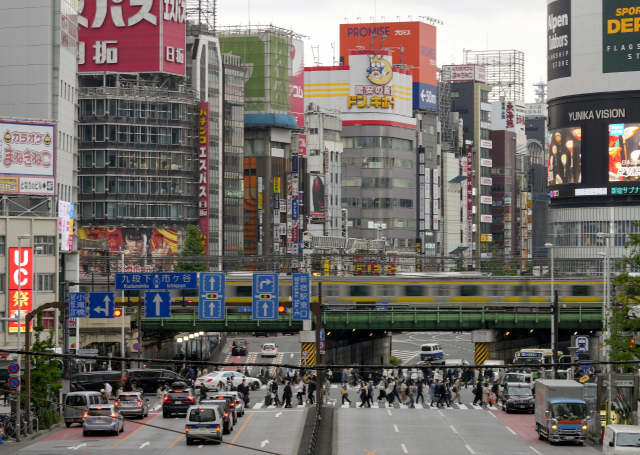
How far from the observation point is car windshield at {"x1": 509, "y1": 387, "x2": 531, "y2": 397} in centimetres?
5681

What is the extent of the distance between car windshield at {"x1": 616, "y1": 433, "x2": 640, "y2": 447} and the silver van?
25.5 m

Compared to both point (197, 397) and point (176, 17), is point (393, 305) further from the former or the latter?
point (176, 17)

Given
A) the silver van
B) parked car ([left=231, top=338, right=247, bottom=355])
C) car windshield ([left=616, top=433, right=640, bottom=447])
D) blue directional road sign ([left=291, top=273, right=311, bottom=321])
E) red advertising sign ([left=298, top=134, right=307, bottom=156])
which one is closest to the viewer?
car windshield ([left=616, top=433, right=640, bottom=447])

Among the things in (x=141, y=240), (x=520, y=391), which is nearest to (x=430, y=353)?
(x=141, y=240)

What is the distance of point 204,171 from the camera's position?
13425 cm

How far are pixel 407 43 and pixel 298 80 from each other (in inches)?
1191

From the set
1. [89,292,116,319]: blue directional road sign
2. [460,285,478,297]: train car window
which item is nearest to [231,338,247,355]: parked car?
[460,285,478,297]: train car window

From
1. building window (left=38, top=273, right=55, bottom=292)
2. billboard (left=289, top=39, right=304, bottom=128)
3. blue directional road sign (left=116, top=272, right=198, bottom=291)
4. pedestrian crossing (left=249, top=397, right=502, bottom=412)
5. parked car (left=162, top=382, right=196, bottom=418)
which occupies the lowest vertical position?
pedestrian crossing (left=249, top=397, right=502, bottom=412)

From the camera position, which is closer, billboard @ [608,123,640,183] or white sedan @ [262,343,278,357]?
white sedan @ [262,343,278,357]

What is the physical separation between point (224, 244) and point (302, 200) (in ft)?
64.2

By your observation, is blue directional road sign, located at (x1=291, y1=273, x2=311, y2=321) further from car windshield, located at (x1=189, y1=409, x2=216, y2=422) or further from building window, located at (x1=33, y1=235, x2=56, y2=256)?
building window, located at (x1=33, y1=235, x2=56, y2=256)

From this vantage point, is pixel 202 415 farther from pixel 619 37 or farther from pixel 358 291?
pixel 619 37

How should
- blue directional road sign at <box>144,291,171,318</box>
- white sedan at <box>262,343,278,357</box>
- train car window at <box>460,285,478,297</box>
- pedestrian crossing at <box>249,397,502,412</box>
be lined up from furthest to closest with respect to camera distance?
white sedan at <box>262,343,278,357</box> → train car window at <box>460,285,478,297</box> → blue directional road sign at <box>144,291,171,318</box> → pedestrian crossing at <box>249,397,502,412</box>

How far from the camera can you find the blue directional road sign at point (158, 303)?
63.4m
